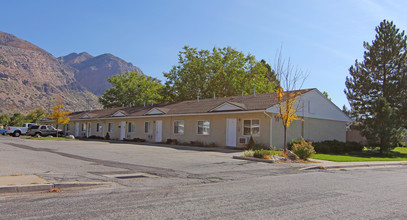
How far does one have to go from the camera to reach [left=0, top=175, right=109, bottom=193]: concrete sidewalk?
7.27 metres

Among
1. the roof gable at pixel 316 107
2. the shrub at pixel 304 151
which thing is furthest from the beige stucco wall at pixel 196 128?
the shrub at pixel 304 151

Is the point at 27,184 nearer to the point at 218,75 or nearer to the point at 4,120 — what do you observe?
the point at 218,75

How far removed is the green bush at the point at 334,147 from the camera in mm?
24062

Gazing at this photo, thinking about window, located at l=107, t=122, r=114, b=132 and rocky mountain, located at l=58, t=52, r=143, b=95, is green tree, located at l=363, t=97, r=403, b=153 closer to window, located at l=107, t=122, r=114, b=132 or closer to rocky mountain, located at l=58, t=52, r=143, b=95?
window, located at l=107, t=122, r=114, b=132

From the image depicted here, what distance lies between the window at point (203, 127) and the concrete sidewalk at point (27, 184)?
19009 mm

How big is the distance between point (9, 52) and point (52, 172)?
13013 centimetres

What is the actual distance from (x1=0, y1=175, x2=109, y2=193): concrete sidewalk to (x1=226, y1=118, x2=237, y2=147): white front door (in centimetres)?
1738

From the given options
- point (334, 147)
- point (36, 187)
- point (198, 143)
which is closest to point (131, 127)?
point (198, 143)

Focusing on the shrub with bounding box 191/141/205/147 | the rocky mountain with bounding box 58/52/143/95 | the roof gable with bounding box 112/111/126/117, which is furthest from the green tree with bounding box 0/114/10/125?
the rocky mountain with bounding box 58/52/143/95

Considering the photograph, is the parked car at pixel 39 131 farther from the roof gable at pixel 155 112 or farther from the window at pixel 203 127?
the window at pixel 203 127

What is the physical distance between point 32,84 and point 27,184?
108 m

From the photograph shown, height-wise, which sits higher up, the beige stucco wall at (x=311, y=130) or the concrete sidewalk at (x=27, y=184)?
the beige stucco wall at (x=311, y=130)

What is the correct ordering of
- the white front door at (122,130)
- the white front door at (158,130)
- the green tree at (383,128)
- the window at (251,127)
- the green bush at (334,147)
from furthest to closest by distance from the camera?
the white front door at (122,130) → the white front door at (158,130) → the green tree at (383,128) → the green bush at (334,147) → the window at (251,127)

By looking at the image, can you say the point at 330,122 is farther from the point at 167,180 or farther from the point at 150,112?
the point at 167,180
